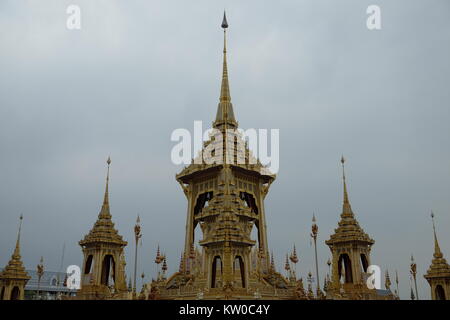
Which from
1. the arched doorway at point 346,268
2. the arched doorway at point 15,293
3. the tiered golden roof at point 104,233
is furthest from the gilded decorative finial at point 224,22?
the arched doorway at point 15,293

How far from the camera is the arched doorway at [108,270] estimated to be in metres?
33.7

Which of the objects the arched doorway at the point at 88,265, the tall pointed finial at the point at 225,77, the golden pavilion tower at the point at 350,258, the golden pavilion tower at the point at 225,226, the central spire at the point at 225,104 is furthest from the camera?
the tall pointed finial at the point at 225,77

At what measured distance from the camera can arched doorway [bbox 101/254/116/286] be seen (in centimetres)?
3372

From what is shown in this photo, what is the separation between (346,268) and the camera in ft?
108

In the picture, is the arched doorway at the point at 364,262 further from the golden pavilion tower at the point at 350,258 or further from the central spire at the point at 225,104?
the central spire at the point at 225,104

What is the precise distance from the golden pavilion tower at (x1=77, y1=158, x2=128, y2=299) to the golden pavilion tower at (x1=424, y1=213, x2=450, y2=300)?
84.7 ft

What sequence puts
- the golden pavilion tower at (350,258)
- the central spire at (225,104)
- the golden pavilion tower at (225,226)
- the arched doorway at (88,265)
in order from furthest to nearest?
the central spire at (225,104) < the arched doorway at (88,265) < the golden pavilion tower at (350,258) < the golden pavilion tower at (225,226)

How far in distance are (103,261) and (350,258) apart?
19.2 m

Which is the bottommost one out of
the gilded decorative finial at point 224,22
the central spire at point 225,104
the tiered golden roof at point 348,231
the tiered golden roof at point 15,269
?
the tiered golden roof at point 15,269

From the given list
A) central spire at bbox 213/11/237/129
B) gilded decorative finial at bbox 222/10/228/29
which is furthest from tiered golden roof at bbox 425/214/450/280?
gilded decorative finial at bbox 222/10/228/29

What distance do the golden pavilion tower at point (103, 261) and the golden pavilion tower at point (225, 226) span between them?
11.9 feet
